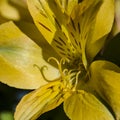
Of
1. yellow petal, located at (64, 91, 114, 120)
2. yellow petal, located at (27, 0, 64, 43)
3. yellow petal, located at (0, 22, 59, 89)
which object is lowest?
yellow petal, located at (64, 91, 114, 120)

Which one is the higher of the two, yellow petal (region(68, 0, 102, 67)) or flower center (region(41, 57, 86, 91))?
yellow petal (region(68, 0, 102, 67))

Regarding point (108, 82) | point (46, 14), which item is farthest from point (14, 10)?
point (108, 82)

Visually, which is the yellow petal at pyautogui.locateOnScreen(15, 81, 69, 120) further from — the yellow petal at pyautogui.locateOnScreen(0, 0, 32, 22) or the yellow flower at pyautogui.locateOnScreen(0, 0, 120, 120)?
the yellow petal at pyautogui.locateOnScreen(0, 0, 32, 22)

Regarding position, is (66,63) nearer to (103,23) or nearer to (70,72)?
(70,72)

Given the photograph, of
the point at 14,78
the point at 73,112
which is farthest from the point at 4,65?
the point at 73,112

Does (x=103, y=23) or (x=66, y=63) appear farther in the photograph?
(x=66, y=63)

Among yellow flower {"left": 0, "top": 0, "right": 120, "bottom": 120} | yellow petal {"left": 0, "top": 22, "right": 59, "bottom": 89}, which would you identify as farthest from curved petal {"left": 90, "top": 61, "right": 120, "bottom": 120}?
yellow petal {"left": 0, "top": 22, "right": 59, "bottom": 89}

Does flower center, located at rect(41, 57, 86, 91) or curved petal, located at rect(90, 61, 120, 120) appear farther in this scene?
flower center, located at rect(41, 57, 86, 91)

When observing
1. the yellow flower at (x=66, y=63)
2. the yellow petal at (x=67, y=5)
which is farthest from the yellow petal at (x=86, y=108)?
the yellow petal at (x=67, y=5)
